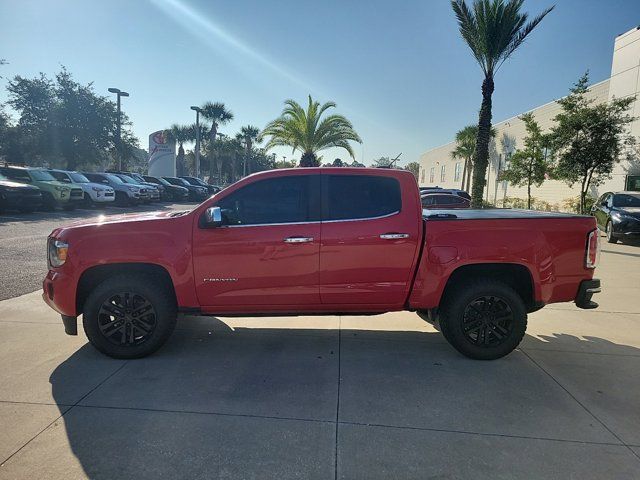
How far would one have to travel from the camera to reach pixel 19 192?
15391 mm

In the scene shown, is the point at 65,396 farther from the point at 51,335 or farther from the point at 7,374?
the point at 51,335

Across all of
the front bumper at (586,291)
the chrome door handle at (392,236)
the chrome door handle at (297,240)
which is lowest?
the front bumper at (586,291)

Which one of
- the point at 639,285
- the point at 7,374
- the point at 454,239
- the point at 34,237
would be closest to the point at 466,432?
the point at 454,239

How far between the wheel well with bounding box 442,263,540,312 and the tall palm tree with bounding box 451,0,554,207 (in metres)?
12.5

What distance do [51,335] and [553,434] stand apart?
488 cm

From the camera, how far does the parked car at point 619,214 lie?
42.0ft

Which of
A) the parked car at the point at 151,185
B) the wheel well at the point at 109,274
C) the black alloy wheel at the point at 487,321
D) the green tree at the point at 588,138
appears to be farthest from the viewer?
the parked car at the point at 151,185

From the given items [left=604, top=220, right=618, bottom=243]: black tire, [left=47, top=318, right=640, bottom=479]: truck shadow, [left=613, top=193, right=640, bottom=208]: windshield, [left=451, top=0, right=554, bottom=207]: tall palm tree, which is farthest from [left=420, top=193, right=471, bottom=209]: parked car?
[left=47, top=318, right=640, bottom=479]: truck shadow

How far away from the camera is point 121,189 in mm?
21438

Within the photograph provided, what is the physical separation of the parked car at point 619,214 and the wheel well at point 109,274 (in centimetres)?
1293

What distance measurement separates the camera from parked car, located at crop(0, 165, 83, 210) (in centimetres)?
1661

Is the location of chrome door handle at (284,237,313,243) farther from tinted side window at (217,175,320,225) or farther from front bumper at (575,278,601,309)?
front bumper at (575,278,601,309)

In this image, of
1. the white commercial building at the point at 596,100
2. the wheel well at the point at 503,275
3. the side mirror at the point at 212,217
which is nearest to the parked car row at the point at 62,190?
the side mirror at the point at 212,217

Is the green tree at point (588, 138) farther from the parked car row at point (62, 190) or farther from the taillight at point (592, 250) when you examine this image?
the parked car row at point (62, 190)
